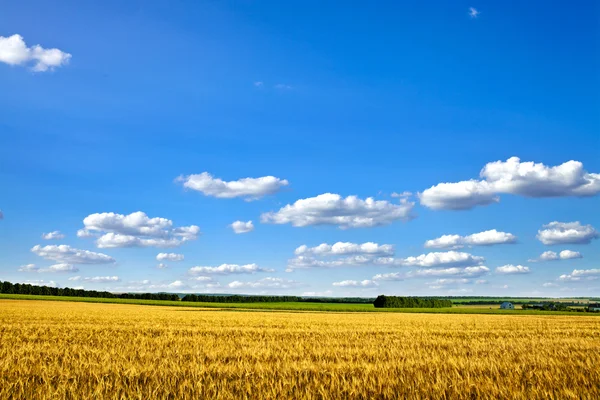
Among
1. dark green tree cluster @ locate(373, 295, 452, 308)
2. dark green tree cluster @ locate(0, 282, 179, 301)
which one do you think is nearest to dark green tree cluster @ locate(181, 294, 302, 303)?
dark green tree cluster @ locate(0, 282, 179, 301)

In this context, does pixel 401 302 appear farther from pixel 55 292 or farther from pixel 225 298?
pixel 55 292

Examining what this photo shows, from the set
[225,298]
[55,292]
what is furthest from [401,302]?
[55,292]

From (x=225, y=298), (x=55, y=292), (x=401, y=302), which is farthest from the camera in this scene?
(x=225, y=298)

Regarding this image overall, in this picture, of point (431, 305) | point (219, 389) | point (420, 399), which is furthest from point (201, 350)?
point (431, 305)

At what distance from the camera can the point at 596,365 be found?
35.8 ft

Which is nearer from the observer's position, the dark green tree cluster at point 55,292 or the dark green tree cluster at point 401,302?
the dark green tree cluster at point 401,302

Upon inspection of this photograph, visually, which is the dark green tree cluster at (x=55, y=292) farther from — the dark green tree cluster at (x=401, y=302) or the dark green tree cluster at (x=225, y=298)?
the dark green tree cluster at (x=401, y=302)

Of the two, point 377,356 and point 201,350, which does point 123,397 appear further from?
point 377,356

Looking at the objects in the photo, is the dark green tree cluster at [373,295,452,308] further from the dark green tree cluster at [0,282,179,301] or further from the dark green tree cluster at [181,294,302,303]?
the dark green tree cluster at [0,282,179,301]

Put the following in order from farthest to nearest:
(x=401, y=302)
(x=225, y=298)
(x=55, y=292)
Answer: (x=225, y=298), (x=55, y=292), (x=401, y=302)

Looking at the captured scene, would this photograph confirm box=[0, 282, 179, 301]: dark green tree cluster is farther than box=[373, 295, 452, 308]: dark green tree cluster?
Yes

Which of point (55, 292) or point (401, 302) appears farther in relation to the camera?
point (55, 292)

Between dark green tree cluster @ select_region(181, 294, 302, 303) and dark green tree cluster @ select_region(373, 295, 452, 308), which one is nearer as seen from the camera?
dark green tree cluster @ select_region(373, 295, 452, 308)

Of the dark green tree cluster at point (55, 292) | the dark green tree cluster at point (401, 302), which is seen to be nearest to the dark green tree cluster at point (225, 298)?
the dark green tree cluster at point (55, 292)
